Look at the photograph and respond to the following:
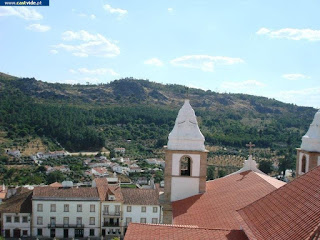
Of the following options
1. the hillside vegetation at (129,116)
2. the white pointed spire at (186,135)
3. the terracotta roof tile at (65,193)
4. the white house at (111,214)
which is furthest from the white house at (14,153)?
the white pointed spire at (186,135)

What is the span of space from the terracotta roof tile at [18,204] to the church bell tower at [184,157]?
22700 millimetres

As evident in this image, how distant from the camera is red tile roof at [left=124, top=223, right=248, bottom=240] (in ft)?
32.7

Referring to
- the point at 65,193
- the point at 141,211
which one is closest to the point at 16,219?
the point at 65,193

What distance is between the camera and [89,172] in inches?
2928

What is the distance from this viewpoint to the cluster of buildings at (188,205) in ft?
31.1

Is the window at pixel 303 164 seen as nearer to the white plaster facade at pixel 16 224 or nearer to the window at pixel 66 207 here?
the window at pixel 66 207

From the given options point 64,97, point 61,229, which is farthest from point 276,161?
point 64,97

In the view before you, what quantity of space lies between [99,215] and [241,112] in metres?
137

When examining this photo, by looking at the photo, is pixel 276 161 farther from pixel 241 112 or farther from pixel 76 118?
pixel 241 112

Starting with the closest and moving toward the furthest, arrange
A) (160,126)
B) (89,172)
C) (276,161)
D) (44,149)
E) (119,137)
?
(89,172)
(276,161)
(44,149)
(119,137)
(160,126)

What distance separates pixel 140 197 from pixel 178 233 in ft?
99.3

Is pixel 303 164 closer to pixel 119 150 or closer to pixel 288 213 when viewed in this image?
pixel 288 213

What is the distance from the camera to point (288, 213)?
913 cm

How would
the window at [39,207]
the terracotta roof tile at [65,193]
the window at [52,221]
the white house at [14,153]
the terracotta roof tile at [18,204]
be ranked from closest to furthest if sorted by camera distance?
the terracotta roof tile at [18,204]
the window at [39,207]
the terracotta roof tile at [65,193]
the window at [52,221]
the white house at [14,153]
